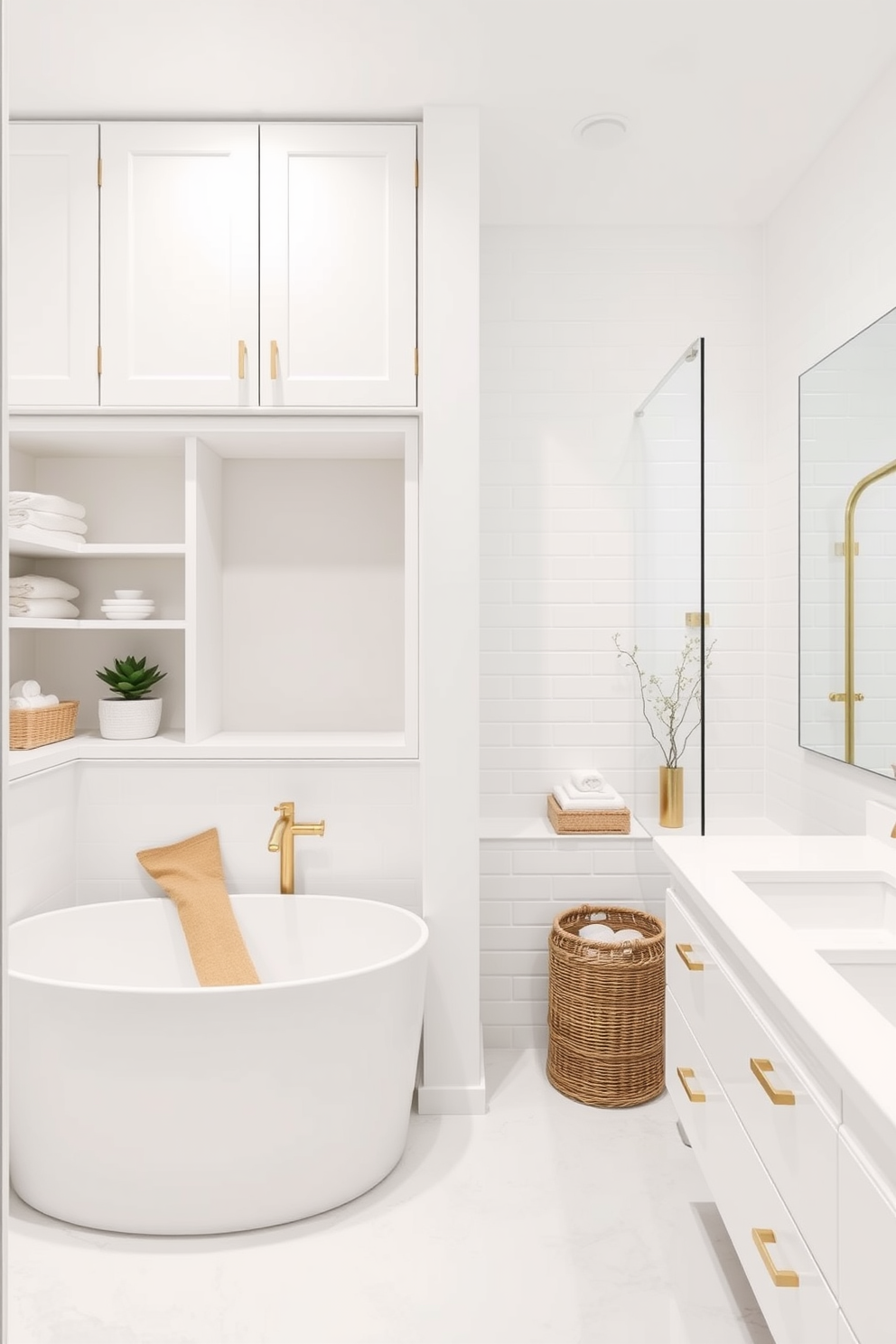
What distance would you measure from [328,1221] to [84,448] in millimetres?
2124

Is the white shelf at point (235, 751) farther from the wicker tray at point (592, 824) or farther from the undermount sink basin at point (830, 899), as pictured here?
the undermount sink basin at point (830, 899)

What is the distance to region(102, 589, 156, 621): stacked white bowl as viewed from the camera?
2514mm

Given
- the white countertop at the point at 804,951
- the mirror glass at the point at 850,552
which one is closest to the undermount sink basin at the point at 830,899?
the white countertop at the point at 804,951

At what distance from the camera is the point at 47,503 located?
7.86ft

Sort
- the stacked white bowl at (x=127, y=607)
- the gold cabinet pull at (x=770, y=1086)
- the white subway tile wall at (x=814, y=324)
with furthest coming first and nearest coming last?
the stacked white bowl at (x=127, y=607), the white subway tile wall at (x=814, y=324), the gold cabinet pull at (x=770, y=1086)

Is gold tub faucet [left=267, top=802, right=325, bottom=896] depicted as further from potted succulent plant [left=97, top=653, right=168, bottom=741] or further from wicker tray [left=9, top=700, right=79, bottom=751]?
wicker tray [left=9, top=700, right=79, bottom=751]

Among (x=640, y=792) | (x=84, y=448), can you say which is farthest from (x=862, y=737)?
(x=84, y=448)

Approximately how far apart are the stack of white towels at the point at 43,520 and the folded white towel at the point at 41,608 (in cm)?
18

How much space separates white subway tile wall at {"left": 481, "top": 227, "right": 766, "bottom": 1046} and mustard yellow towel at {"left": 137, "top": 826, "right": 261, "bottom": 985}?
94 cm

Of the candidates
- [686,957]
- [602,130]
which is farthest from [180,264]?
[686,957]

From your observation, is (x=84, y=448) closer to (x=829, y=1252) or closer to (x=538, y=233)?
(x=538, y=233)

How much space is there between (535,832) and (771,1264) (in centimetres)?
156

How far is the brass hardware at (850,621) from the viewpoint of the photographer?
83.5 inches

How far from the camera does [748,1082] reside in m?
1.37
